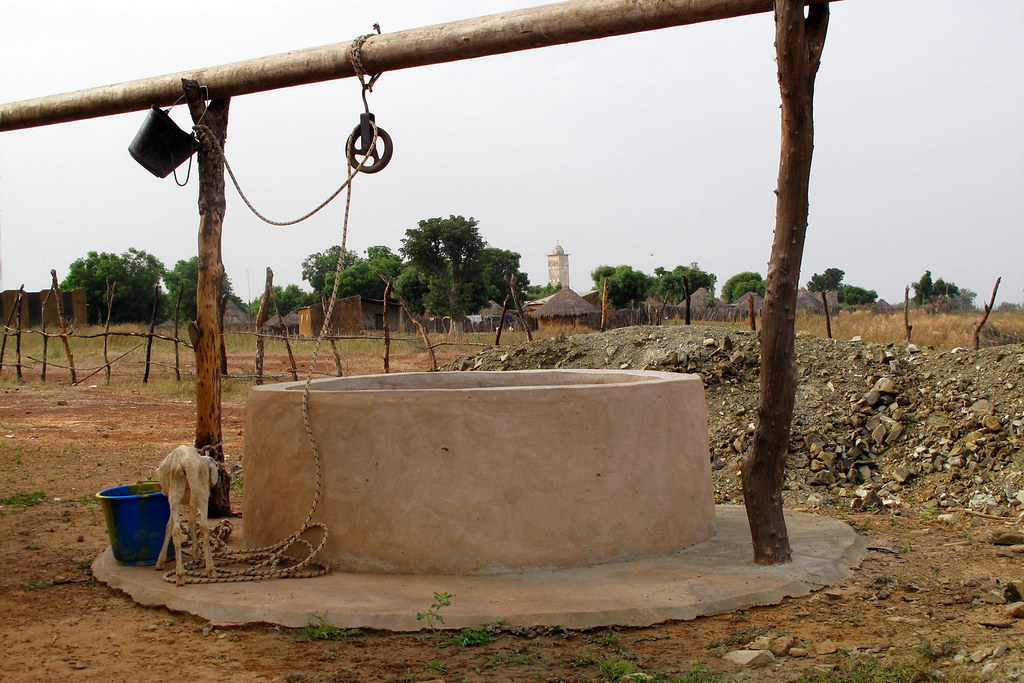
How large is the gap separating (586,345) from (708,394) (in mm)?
2445

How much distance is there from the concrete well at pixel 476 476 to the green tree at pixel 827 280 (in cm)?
5733

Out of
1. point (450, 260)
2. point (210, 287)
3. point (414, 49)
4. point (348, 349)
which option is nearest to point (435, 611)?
A: point (414, 49)

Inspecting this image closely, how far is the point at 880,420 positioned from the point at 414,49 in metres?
5.17

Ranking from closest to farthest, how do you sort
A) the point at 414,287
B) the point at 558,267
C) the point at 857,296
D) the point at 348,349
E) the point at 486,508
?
the point at 486,508
the point at 348,349
the point at 414,287
the point at 857,296
the point at 558,267

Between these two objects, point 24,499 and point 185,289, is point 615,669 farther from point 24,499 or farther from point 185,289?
point 185,289

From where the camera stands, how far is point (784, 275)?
389 centimetres

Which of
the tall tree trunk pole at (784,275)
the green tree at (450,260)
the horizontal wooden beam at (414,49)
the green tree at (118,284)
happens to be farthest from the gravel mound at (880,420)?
the green tree at (118,284)

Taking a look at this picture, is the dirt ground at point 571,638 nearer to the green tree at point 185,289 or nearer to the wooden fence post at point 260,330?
the wooden fence post at point 260,330

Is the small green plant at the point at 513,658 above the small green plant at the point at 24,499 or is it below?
above

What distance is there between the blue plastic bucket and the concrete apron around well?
13 centimetres

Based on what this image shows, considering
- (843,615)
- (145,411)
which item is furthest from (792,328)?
(145,411)

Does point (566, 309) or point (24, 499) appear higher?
point (566, 309)

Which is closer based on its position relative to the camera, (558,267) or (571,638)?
(571,638)

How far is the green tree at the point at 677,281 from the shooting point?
149 ft
